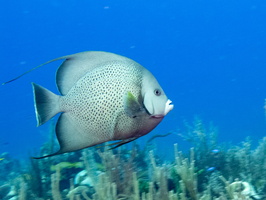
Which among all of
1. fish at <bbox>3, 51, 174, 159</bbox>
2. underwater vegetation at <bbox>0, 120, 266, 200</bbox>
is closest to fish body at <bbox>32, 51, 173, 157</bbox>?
fish at <bbox>3, 51, 174, 159</bbox>

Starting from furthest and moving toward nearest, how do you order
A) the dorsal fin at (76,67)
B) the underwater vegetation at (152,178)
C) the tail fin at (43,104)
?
the underwater vegetation at (152,178), the dorsal fin at (76,67), the tail fin at (43,104)

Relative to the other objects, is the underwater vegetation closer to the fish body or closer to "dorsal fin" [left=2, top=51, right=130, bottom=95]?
the fish body

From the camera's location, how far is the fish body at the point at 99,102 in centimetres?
155

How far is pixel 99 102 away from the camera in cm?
162

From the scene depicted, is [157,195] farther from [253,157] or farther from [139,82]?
[253,157]

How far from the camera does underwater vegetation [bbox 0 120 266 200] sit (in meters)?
3.02

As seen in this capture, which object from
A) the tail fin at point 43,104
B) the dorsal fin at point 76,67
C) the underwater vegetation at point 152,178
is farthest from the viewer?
the underwater vegetation at point 152,178

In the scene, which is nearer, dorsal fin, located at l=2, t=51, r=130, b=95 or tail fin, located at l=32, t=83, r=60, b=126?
tail fin, located at l=32, t=83, r=60, b=126

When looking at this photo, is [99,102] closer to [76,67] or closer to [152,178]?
[76,67]

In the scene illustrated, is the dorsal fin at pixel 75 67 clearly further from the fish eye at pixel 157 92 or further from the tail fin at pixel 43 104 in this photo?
the fish eye at pixel 157 92

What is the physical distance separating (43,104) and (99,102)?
300mm

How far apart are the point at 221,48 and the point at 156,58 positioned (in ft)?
114

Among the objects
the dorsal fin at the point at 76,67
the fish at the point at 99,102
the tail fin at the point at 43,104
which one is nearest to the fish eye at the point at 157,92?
the fish at the point at 99,102

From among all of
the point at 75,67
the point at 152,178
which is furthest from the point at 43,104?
the point at 152,178
